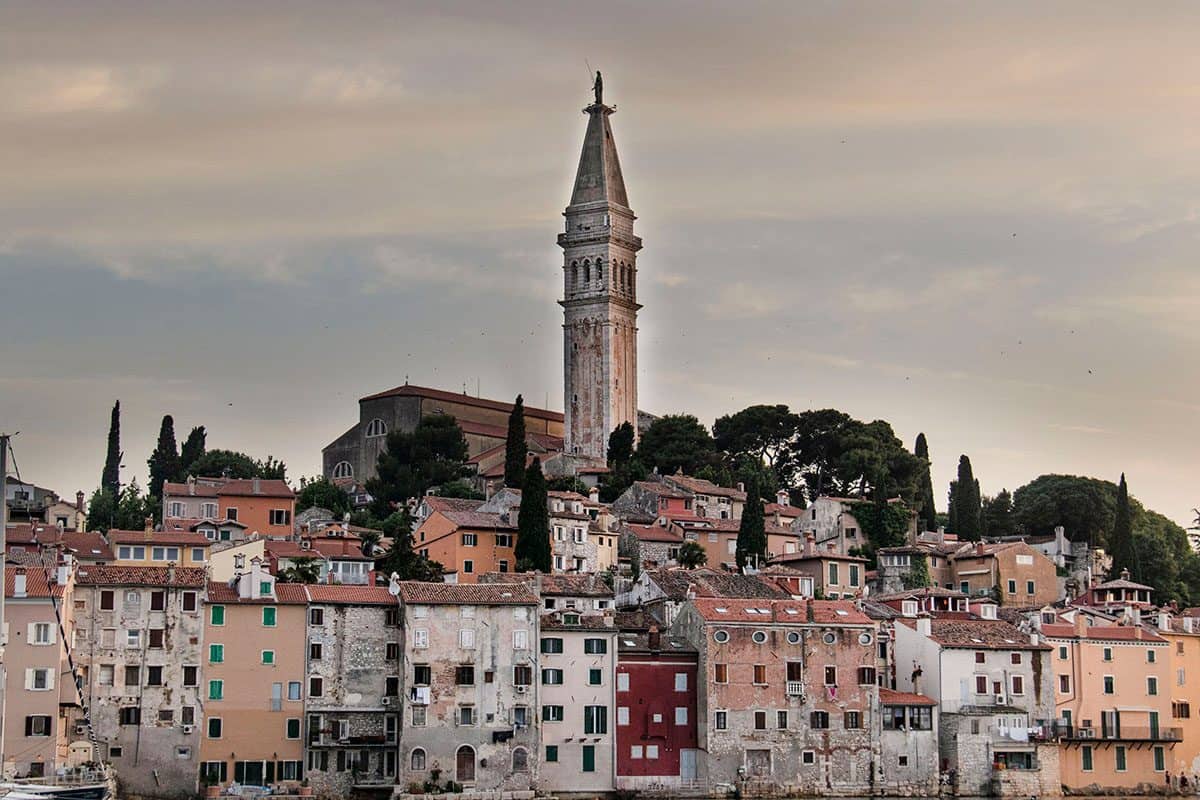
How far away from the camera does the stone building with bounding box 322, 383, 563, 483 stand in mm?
123750

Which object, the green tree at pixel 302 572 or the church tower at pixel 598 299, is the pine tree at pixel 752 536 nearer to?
the green tree at pixel 302 572

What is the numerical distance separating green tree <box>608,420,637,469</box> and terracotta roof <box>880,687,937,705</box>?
42864mm

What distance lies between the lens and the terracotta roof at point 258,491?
3770 inches

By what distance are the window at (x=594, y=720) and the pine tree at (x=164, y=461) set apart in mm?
48165

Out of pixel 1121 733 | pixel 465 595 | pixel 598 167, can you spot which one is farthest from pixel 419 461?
pixel 1121 733

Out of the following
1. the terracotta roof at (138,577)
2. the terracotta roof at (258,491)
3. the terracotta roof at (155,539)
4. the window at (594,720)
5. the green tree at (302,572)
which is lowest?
the window at (594,720)

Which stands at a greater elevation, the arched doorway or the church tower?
the church tower

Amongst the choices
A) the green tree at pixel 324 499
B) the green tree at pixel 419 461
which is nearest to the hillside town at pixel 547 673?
the green tree at pixel 324 499

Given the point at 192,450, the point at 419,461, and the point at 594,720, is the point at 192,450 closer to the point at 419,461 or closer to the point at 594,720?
the point at 419,461

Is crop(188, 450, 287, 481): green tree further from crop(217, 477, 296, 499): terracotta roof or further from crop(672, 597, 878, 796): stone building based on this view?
crop(672, 597, 878, 796): stone building

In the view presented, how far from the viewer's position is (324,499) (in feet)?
366

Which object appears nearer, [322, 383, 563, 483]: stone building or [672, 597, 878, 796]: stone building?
[672, 597, 878, 796]: stone building

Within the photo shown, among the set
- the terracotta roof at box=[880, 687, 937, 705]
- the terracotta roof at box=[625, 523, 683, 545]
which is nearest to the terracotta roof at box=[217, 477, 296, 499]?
the terracotta roof at box=[625, 523, 683, 545]

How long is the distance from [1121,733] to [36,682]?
3845cm
